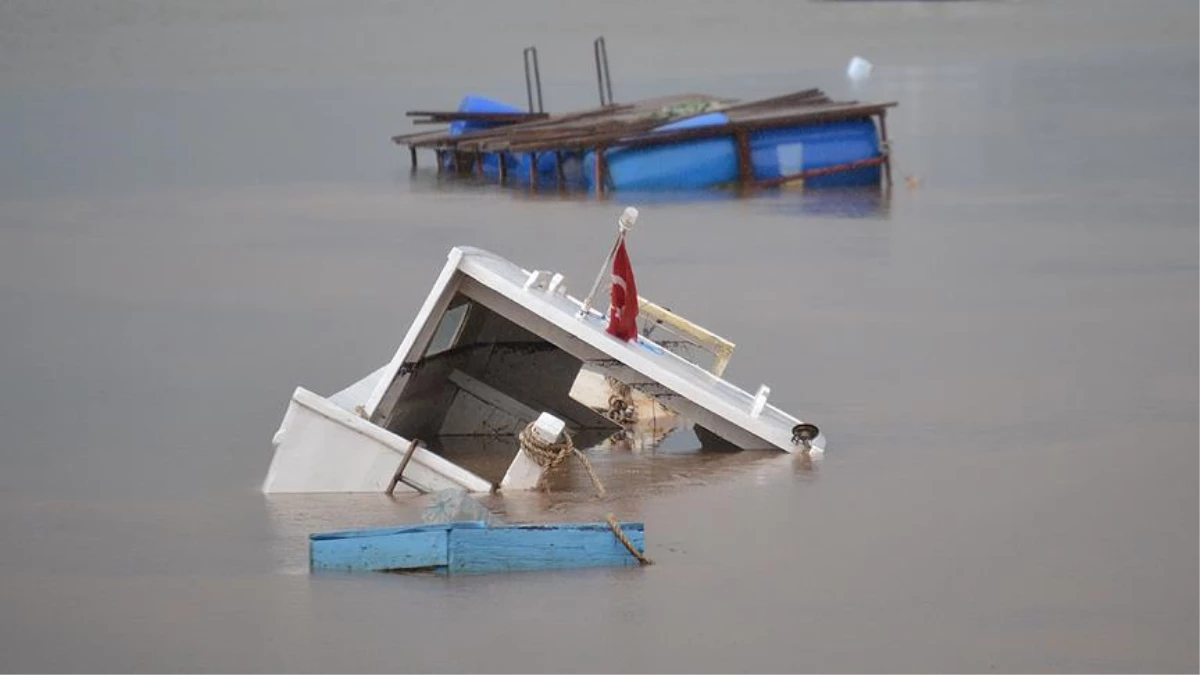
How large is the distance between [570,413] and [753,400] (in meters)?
1.79

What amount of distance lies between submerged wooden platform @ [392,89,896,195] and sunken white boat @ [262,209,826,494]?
18.1 meters

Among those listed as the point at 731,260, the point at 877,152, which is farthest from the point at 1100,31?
the point at 731,260

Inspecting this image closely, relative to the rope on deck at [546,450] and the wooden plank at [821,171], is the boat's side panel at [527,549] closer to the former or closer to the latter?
the rope on deck at [546,450]

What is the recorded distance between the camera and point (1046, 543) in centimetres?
1310

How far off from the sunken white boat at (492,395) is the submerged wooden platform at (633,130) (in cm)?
1806

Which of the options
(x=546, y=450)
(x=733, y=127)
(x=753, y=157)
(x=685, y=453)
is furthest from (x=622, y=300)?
(x=753, y=157)

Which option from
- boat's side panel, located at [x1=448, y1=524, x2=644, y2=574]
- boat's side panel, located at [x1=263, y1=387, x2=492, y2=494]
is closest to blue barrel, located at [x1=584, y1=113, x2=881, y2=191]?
boat's side panel, located at [x1=263, y1=387, x2=492, y2=494]

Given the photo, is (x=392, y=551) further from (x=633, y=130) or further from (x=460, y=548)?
(x=633, y=130)

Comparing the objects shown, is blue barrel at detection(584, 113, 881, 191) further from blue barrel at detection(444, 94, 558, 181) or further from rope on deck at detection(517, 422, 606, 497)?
rope on deck at detection(517, 422, 606, 497)

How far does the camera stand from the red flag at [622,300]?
14.1 m

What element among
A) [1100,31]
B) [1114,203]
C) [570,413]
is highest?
[570,413]

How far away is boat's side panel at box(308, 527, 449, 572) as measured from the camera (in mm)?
12023

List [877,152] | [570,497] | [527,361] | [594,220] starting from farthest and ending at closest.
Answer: [877,152] → [594,220] → [527,361] → [570,497]

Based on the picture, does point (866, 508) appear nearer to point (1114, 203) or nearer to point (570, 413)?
point (570, 413)
